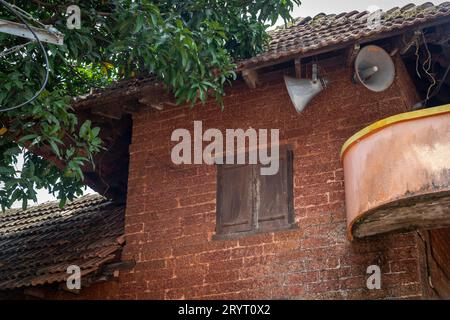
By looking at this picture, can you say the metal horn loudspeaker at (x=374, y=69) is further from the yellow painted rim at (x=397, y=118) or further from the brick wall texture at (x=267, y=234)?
the yellow painted rim at (x=397, y=118)

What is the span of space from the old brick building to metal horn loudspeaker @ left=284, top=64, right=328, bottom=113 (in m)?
0.16

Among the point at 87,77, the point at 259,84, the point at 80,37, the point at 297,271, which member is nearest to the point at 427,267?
the point at 297,271

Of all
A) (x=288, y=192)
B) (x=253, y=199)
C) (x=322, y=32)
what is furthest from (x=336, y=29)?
(x=253, y=199)

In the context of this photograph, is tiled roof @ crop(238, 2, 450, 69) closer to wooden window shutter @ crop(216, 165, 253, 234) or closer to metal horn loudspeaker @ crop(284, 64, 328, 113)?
metal horn loudspeaker @ crop(284, 64, 328, 113)

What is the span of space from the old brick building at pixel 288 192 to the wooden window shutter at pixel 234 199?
0.06 meters

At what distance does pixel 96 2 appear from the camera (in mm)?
9594

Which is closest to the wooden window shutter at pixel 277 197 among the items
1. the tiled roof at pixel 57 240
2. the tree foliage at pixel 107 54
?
the tree foliage at pixel 107 54

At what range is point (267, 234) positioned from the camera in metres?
9.45

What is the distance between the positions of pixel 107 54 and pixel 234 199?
243cm

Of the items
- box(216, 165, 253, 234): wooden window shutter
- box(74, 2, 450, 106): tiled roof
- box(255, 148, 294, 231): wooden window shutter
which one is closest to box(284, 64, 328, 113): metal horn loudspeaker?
box(74, 2, 450, 106): tiled roof

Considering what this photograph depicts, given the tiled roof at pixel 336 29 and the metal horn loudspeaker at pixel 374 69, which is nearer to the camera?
the tiled roof at pixel 336 29

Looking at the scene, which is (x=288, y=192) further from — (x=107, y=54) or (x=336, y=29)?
(x=107, y=54)

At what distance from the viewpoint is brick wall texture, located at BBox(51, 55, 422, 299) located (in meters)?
8.86

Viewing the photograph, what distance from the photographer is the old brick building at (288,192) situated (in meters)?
8.95
